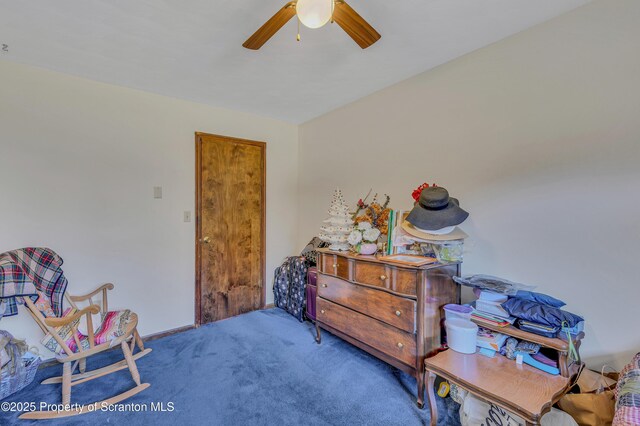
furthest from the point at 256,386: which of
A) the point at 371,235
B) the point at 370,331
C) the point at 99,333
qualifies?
the point at 371,235

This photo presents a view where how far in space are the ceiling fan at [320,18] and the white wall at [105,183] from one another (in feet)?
5.91

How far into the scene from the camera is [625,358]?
1555mm

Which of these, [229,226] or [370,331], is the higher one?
[229,226]

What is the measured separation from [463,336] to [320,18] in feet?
6.24

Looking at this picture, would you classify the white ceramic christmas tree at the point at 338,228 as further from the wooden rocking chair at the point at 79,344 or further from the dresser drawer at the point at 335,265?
the wooden rocking chair at the point at 79,344

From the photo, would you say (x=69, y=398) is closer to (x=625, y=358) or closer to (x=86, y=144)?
(x=86, y=144)

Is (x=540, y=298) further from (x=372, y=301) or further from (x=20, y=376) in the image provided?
(x=20, y=376)

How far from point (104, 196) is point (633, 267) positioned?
12.8 feet

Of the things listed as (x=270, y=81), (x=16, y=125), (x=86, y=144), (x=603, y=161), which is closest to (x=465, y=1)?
(x=603, y=161)

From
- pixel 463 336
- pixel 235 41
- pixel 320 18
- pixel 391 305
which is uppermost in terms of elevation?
pixel 235 41

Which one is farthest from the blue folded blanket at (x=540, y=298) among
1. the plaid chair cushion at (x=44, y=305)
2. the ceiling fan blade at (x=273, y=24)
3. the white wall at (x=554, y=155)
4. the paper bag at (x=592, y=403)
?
the plaid chair cushion at (x=44, y=305)

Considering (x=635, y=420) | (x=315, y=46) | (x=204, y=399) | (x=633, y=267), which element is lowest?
(x=204, y=399)

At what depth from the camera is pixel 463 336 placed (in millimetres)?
1741

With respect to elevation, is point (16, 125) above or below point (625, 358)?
above
